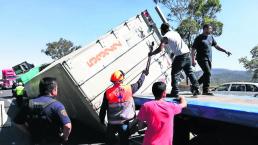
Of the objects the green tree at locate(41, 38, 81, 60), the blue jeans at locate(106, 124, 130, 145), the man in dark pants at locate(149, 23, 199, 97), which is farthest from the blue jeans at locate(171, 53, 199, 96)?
the green tree at locate(41, 38, 81, 60)

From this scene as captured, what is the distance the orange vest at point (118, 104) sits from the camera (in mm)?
5891

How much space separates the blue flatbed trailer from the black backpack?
6.19 ft

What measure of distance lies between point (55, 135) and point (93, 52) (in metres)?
5.11

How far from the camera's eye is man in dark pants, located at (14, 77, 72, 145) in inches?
167

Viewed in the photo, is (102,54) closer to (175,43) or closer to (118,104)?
(175,43)

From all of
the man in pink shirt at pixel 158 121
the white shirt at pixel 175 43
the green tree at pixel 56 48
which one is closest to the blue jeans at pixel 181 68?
the white shirt at pixel 175 43

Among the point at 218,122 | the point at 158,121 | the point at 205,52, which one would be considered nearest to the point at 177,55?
the point at 205,52

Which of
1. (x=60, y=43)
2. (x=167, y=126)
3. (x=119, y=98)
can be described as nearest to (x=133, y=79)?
(x=119, y=98)

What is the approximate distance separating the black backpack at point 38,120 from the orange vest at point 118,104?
168cm

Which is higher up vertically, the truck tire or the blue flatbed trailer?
the blue flatbed trailer

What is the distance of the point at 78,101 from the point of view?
31.3 feet

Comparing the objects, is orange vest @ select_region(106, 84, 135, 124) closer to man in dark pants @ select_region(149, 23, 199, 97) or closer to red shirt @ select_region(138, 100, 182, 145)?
man in dark pants @ select_region(149, 23, 199, 97)

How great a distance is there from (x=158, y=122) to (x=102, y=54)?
5233mm

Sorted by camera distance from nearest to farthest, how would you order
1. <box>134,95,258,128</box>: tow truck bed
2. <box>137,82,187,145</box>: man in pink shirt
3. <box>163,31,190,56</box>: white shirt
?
<box>134,95,258,128</box>: tow truck bed → <box>137,82,187,145</box>: man in pink shirt → <box>163,31,190,56</box>: white shirt
